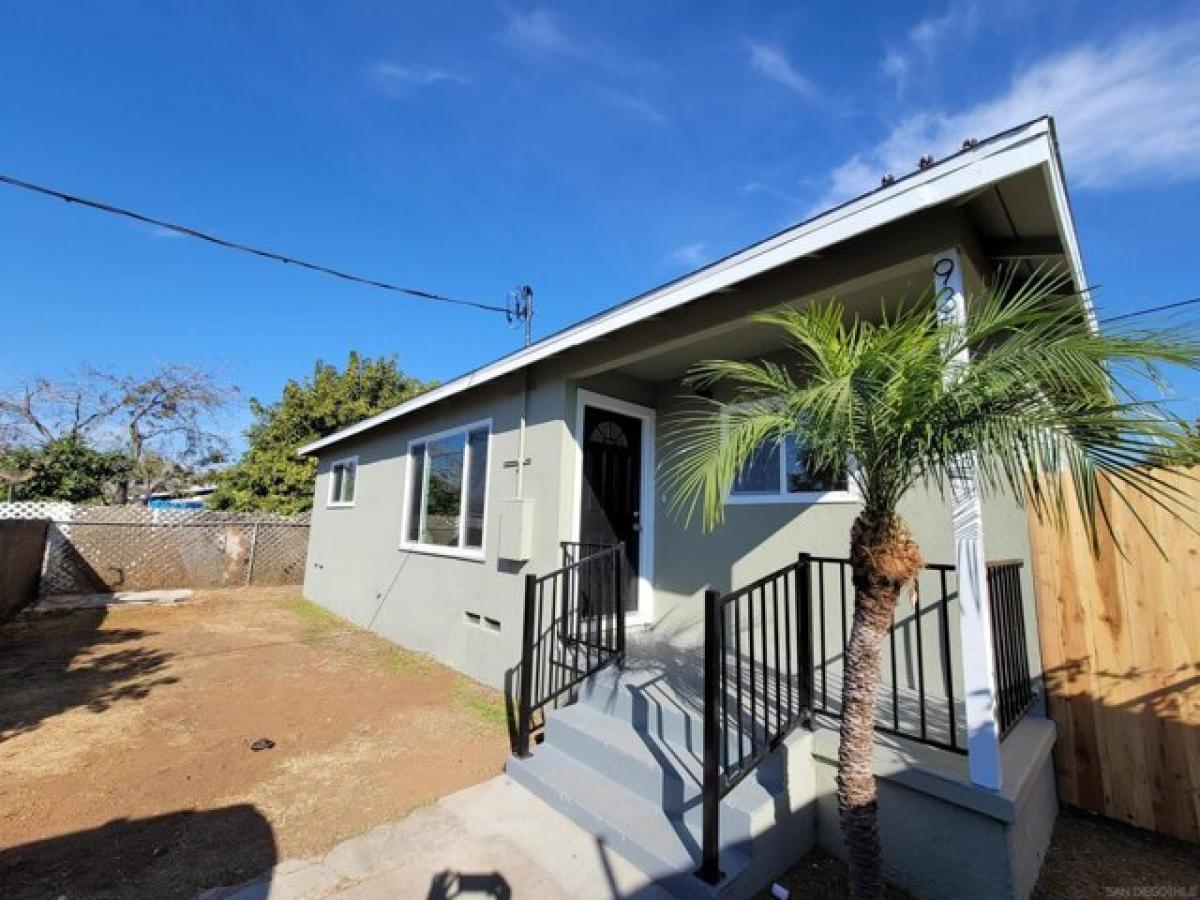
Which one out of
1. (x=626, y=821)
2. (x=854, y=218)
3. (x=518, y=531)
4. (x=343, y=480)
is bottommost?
(x=626, y=821)

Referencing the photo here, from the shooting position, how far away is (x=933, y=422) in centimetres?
183

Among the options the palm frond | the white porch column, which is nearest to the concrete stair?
the white porch column

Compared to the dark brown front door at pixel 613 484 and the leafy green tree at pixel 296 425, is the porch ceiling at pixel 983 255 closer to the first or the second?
the dark brown front door at pixel 613 484

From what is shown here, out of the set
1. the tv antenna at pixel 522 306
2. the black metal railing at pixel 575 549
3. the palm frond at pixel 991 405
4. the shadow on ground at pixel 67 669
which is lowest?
the shadow on ground at pixel 67 669

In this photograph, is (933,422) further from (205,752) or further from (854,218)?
(205,752)

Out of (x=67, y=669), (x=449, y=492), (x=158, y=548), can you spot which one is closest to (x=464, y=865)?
(x=449, y=492)

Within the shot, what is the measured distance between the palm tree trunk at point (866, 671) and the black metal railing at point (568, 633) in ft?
6.45

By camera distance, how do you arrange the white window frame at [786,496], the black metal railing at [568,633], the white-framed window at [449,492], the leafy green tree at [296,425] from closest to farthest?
the black metal railing at [568,633]
the white window frame at [786,496]
the white-framed window at [449,492]
the leafy green tree at [296,425]

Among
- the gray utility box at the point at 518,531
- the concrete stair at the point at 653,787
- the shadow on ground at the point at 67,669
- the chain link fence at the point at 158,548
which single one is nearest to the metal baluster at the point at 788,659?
the concrete stair at the point at 653,787

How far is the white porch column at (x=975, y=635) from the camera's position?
2.15m

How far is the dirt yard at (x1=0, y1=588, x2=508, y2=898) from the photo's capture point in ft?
8.42

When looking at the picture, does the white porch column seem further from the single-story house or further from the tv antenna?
the tv antenna

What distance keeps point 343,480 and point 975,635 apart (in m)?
9.48

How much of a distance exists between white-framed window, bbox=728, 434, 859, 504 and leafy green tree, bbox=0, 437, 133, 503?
60.3 feet
